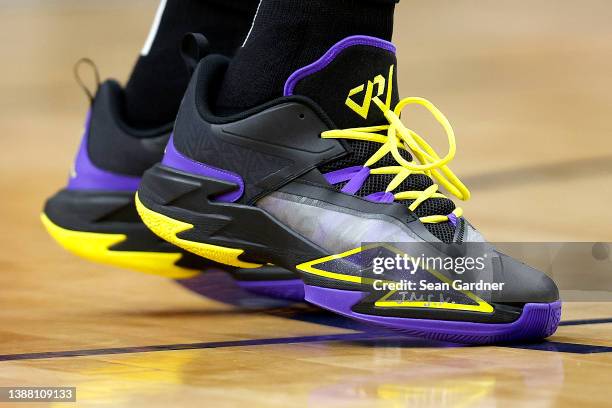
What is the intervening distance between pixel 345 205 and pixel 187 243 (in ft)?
0.60

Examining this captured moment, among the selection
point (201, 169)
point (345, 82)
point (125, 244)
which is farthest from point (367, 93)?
point (125, 244)

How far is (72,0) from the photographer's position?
6.08m

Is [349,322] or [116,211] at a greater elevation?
[116,211]

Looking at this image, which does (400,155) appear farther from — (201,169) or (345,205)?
(201,169)

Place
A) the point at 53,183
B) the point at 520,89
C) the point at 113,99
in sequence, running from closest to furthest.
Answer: the point at 113,99
the point at 53,183
the point at 520,89

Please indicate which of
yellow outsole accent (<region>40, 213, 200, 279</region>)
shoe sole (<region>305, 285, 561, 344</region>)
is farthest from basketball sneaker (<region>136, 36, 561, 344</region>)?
yellow outsole accent (<region>40, 213, 200, 279</region>)

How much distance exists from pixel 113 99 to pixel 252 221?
387 mm

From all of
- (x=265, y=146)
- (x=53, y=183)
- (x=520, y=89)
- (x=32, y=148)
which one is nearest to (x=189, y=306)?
(x=265, y=146)

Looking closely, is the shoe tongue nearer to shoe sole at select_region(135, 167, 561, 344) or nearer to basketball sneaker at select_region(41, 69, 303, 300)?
shoe sole at select_region(135, 167, 561, 344)

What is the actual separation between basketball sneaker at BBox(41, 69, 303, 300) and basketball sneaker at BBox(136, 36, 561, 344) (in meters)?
0.13

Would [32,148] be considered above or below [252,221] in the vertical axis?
above

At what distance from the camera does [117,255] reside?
1329mm

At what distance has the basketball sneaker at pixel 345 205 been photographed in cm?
101

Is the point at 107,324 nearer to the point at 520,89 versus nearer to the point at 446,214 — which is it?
the point at 446,214
